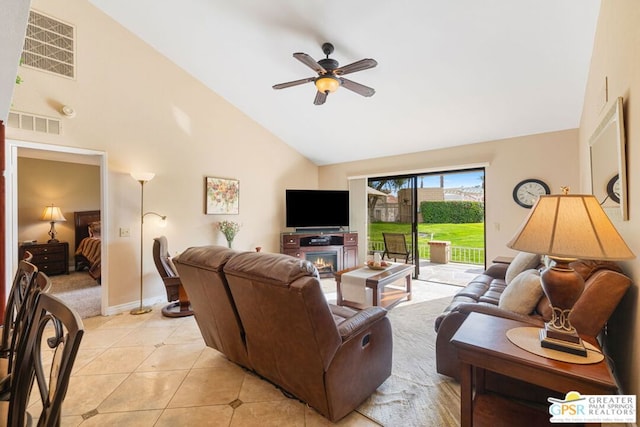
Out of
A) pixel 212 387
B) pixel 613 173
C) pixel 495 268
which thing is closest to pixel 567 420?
pixel 613 173

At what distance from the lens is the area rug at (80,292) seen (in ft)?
12.3

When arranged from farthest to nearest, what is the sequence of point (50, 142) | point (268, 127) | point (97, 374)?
1. point (268, 127)
2. point (50, 142)
3. point (97, 374)

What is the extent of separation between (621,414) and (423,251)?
6393 millimetres

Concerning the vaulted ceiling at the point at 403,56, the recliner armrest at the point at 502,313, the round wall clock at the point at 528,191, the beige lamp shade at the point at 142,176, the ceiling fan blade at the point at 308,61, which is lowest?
the recliner armrest at the point at 502,313

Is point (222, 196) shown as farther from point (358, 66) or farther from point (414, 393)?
point (414, 393)

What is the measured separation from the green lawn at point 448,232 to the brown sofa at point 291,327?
3.86 metres

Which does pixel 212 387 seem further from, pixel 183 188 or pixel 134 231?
pixel 183 188

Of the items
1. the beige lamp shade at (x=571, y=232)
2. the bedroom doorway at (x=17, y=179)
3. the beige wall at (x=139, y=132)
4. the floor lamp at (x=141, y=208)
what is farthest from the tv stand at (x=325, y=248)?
the beige lamp shade at (x=571, y=232)

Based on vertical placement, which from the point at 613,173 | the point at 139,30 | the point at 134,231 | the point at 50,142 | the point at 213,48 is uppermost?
the point at 139,30

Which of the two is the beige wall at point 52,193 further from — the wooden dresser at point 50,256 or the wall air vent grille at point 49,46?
the wall air vent grille at point 49,46

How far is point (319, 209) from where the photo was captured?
5.82 meters

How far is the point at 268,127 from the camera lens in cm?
545

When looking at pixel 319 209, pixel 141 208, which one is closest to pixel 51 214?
pixel 141 208

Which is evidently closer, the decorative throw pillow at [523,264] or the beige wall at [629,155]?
the beige wall at [629,155]
